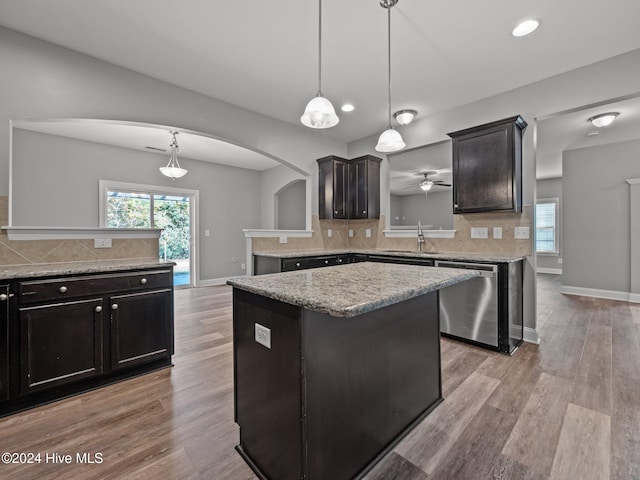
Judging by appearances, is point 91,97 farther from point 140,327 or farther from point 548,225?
point 548,225

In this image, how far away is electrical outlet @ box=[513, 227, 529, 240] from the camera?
3088mm

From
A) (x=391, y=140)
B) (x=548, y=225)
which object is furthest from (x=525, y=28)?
(x=548, y=225)

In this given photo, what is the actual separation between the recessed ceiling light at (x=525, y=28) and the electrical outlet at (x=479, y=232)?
1883mm

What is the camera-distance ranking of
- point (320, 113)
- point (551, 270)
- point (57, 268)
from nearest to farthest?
point (320, 113) < point (57, 268) < point (551, 270)

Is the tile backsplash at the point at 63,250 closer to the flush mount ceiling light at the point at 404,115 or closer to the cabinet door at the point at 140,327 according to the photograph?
the cabinet door at the point at 140,327

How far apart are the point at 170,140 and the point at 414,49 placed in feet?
14.1

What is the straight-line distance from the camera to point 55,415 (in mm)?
1862

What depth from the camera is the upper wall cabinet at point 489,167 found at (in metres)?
2.98

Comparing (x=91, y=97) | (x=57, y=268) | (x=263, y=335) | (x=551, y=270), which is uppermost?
(x=91, y=97)

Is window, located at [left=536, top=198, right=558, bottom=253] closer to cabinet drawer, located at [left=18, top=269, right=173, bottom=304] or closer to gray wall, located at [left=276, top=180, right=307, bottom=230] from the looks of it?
gray wall, located at [left=276, top=180, right=307, bottom=230]

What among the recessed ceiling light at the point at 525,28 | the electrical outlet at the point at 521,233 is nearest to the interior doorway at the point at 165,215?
the electrical outlet at the point at 521,233

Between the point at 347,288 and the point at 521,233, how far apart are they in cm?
274

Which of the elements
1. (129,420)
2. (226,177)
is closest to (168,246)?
(226,177)

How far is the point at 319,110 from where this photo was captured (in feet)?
6.04
